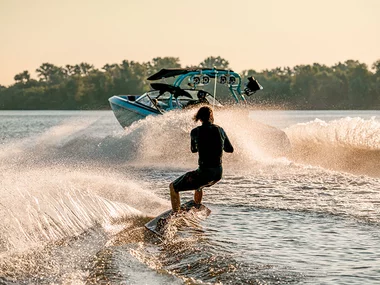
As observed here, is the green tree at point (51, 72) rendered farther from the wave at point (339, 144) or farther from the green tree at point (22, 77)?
the wave at point (339, 144)

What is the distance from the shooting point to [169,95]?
24734mm

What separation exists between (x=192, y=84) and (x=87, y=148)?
4282 mm

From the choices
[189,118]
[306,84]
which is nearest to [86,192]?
[189,118]

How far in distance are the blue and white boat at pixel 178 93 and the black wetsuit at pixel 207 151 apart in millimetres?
12068

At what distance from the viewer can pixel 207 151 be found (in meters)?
10.4

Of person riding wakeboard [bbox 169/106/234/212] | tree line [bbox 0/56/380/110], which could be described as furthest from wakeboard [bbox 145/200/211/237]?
tree line [bbox 0/56/380/110]

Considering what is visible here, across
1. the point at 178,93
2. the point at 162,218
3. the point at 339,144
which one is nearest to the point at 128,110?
the point at 178,93

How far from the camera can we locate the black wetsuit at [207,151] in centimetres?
1036

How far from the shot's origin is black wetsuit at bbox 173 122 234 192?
34.0ft

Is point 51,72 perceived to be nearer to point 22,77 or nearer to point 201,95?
point 22,77

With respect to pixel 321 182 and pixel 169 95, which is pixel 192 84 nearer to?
pixel 169 95

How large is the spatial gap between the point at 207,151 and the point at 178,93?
1268cm

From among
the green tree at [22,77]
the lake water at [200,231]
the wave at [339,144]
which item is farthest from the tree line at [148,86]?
the lake water at [200,231]

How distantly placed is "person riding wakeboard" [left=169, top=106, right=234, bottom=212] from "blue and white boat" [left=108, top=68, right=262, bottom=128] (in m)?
12.1
